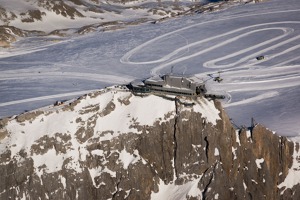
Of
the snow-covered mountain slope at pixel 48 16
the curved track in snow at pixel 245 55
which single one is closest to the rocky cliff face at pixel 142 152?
the curved track in snow at pixel 245 55

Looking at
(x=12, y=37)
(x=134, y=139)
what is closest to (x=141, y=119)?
(x=134, y=139)

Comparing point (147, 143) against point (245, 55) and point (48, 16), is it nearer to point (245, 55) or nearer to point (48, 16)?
point (245, 55)

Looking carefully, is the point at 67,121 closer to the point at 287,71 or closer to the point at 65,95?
the point at 65,95

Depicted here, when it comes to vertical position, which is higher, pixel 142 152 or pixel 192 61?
pixel 192 61

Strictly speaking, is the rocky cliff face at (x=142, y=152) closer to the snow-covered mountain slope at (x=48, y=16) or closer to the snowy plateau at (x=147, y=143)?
the snowy plateau at (x=147, y=143)

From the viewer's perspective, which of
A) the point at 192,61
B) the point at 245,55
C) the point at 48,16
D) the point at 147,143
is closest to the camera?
the point at 147,143

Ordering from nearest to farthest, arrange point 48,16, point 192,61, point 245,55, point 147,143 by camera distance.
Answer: point 147,143
point 192,61
point 245,55
point 48,16

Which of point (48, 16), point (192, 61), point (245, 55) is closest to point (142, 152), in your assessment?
point (192, 61)
